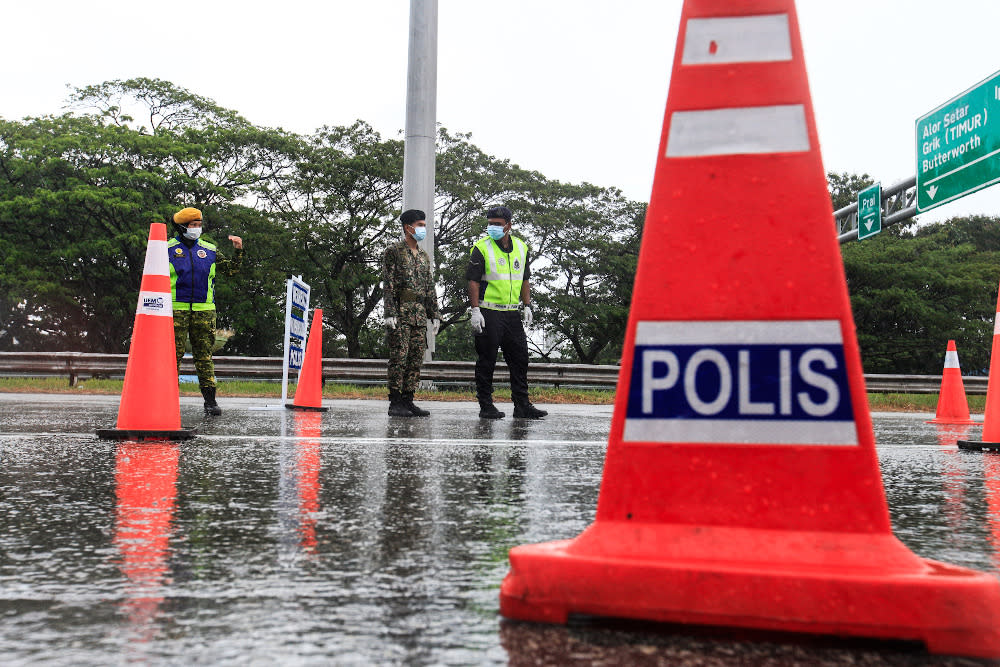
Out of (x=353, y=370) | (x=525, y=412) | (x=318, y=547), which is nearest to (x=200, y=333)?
(x=525, y=412)

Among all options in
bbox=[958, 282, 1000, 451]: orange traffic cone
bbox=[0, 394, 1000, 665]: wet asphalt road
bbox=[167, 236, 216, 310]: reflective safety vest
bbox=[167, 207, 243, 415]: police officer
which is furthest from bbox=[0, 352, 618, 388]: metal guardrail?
bbox=[0, 394, 1000, 665]: wet asphalt road

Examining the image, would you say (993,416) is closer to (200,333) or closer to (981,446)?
(981,446)

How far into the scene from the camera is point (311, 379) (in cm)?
935

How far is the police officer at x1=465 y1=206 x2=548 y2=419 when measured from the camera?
8477 mm

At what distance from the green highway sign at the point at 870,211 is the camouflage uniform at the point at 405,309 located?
53.8ft

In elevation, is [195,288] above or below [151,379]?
above

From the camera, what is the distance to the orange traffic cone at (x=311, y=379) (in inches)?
364

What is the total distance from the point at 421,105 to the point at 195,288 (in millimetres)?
8180

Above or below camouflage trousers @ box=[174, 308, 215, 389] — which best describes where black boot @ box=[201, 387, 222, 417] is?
below

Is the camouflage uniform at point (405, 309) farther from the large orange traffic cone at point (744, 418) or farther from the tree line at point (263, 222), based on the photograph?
the tree line at point (263, 222)

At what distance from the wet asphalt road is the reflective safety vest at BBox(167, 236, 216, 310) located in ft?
8.82

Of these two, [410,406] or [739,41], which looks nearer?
[739,41]

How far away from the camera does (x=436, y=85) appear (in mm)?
15367

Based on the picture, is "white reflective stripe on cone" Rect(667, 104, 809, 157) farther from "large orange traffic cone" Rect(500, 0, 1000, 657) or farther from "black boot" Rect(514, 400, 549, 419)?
"black boot" Rect(514, 400, 549, 419)
